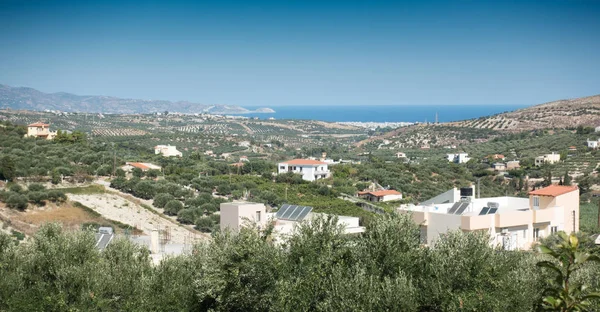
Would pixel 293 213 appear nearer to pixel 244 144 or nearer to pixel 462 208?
pixel 462 208

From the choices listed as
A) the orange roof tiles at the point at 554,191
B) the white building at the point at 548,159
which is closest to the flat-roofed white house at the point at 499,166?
the white building at the point at 548,159

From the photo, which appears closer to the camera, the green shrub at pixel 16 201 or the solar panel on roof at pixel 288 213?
the solar panel on roof at pixel 288 213

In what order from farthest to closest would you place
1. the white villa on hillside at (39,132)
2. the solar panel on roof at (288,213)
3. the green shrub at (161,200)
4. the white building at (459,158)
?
A: the white building at (459,158) → the white villa on hillside at (39,132) → the green shrub at (161,200) → the solar panel on roof at (288,213)

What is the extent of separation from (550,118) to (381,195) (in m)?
74.6

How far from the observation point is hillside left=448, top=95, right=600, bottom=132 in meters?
103

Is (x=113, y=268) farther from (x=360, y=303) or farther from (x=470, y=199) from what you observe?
(x=470, y=199)

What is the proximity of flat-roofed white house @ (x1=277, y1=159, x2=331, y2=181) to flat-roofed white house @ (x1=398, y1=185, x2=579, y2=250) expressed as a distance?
103 ft

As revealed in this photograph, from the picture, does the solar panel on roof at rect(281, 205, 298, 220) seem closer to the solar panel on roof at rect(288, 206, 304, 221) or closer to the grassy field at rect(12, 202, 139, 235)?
the solar panel on roof at rect(288, 206, 304, 221)

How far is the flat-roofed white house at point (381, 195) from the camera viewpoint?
4575 cm

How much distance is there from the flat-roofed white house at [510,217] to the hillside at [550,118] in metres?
80.8

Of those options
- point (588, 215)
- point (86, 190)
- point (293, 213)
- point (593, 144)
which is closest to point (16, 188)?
point (86, 190)

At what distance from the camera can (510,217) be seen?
21.0 meters


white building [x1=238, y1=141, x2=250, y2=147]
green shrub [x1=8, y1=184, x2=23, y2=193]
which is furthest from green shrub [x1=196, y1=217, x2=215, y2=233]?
white building [x1=238, y1=141, x2=250, y2=147]

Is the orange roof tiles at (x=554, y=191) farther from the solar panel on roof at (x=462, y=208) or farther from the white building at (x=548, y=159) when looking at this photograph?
the white building at (x=548, y=159)
